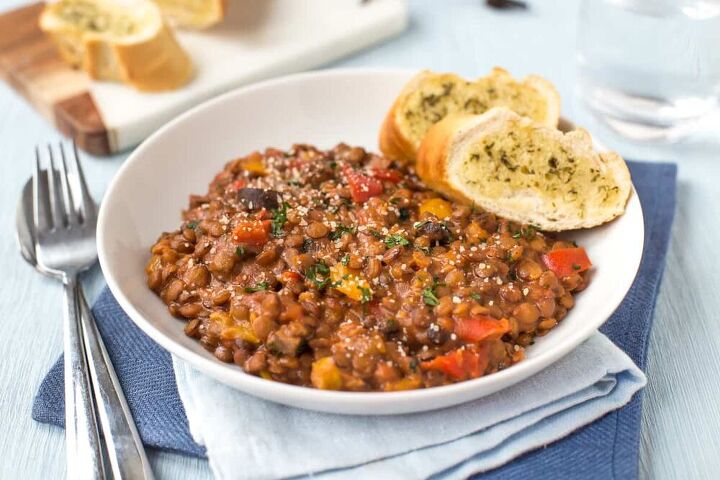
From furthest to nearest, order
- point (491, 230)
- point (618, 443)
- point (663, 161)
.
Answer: point (663, 161) → point (491, 230) → point (618, 443)

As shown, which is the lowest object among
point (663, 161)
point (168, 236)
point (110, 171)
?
point (663, 161)

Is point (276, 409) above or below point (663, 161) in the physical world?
above

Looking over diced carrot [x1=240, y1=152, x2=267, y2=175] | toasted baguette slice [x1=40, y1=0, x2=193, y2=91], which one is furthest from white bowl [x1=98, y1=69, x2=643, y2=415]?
toasted baguette slice [x1=40, y1=0, x2=193, y2=91]

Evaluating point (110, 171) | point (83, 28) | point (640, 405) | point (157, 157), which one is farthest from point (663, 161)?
point (83, 28)

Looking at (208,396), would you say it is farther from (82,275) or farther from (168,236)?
(82,275)

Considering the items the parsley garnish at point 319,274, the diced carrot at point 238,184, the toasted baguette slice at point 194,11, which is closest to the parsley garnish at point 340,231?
the parsley garnish at point 319,274

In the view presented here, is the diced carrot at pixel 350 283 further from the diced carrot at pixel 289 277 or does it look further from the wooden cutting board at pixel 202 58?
the wooden cutting board at pixel 202 58
